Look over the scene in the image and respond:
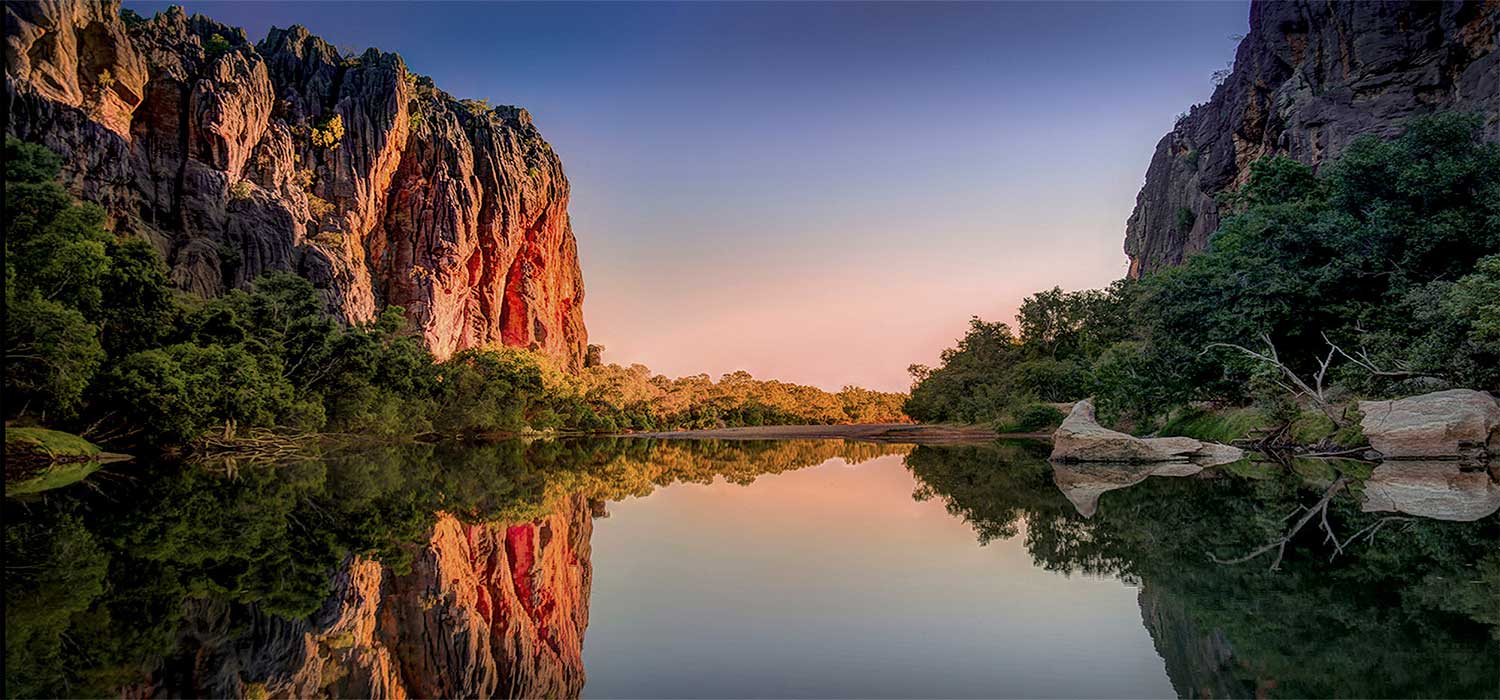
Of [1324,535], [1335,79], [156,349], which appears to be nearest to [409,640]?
[1324,535]

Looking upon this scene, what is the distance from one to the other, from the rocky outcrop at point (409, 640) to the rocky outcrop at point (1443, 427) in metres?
15.6

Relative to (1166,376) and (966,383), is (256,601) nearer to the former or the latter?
(1166,376)

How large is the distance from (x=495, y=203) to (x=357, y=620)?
71.7m

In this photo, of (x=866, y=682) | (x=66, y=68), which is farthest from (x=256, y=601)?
(x=66, y=68)

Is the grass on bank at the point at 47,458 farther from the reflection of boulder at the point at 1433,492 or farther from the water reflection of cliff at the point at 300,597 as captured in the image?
the reflection of boulder at the point at 1433,492

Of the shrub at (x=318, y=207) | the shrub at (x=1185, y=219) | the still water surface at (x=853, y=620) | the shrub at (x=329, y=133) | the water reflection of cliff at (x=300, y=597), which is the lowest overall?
the still water surface at (x=853, y=620)

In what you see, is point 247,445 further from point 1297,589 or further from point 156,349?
point 1297,589

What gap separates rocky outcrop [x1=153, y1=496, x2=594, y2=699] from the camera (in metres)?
3.38

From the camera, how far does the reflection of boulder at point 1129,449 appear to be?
703 inches

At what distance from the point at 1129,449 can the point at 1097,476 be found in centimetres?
448

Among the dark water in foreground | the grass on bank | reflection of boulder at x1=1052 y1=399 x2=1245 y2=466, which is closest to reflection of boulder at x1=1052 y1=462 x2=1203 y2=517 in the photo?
the dark water in foreground

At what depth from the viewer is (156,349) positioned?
66.3 ft

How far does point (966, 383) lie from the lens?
158 feet

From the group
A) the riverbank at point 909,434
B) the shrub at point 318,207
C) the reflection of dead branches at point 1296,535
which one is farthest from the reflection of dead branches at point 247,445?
the shrub at point 318,207
